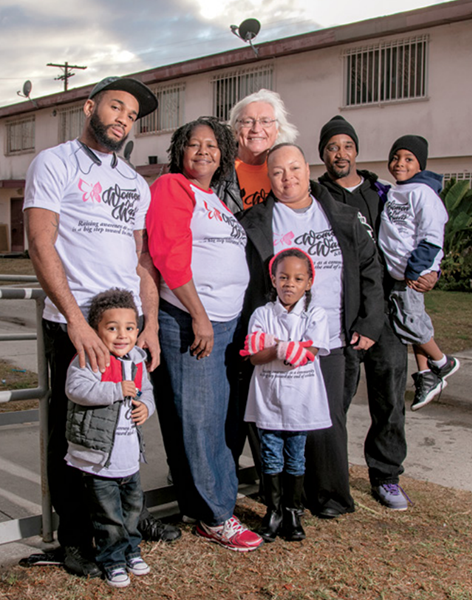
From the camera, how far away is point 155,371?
11.2 feet

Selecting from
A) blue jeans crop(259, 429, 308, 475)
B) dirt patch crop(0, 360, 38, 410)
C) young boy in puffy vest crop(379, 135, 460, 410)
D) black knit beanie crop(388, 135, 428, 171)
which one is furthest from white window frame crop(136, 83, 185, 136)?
blue jeans crop(259, 429, 308, 475)

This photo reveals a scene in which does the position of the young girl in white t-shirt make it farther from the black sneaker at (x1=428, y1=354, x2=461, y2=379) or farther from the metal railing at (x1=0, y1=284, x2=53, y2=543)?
the black sneaker at (x1=428, y1=354, x2=461, y2=379)

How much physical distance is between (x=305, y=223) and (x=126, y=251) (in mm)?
1085

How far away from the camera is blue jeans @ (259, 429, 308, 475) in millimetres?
3379

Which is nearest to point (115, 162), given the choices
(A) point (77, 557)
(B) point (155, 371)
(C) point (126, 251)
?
(C) point (126, 251)

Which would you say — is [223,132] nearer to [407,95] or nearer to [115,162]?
[115,162]

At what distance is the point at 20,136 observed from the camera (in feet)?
91.9

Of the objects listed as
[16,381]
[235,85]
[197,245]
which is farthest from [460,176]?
[197,245]

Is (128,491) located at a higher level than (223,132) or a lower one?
lower

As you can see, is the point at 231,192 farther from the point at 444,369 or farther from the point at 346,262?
the point at 444,369

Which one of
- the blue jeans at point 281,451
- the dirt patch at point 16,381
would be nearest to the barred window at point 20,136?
the dirt patch at point 16,381

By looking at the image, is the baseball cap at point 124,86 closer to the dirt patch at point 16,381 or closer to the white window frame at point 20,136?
the dirt patch at point 16,381

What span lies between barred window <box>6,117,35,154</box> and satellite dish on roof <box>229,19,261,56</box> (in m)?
12.7

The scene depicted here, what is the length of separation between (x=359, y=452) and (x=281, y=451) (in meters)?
1.71
